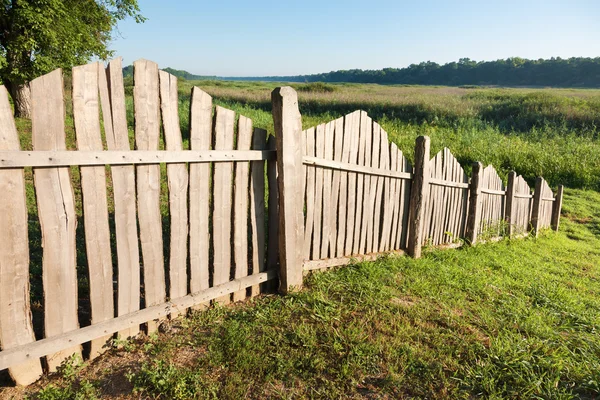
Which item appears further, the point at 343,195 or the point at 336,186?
the point at 343,195

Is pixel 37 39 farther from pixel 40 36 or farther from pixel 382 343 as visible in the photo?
pixel 382 343

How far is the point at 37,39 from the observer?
14.2 m

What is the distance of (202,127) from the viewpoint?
3.38 meters

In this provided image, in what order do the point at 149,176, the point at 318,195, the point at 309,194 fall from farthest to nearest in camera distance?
1. the point at 318,195
2. the point at 309,194
3. the point at 149,176

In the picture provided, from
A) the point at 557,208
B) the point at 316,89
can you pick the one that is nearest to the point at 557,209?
the point at 557,208

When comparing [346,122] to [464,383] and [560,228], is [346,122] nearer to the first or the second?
[464,383]

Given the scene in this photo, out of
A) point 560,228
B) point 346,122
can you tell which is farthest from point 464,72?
point 346,122

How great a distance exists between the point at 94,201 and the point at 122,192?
196 millimetres

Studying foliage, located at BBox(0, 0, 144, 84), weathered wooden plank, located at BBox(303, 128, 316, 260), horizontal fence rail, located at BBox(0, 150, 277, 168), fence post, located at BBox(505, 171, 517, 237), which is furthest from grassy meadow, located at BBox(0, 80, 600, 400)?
foliage, located at BBox(0, 0, 144, 84)

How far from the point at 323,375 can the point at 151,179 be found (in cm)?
183

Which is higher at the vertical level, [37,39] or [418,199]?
[37,39]

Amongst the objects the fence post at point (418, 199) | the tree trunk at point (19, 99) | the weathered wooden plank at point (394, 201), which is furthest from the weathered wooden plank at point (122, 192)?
the tree trunk at point (19, 99)

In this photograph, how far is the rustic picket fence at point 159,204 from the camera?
262 cm

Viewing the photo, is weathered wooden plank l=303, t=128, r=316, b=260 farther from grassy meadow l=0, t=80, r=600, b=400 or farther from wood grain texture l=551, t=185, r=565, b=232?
wood grain texture l=551, t=185, r=565, b=232
